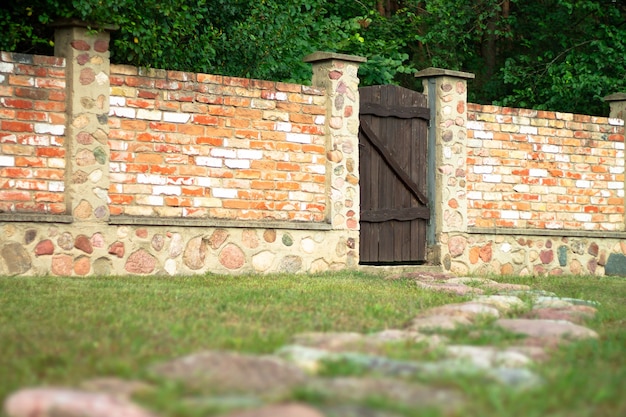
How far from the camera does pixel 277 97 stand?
33.1 feet

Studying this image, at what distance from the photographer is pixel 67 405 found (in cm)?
316

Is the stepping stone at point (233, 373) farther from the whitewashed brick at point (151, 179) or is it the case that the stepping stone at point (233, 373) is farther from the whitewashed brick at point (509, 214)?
the whitewashed brick at point (509, 214)

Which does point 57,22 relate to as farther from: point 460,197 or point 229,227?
point 460,197

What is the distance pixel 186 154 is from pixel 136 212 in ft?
2.49

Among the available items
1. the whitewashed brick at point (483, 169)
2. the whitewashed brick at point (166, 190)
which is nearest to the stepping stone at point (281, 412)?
the whitewashed brick at point (166, 190)

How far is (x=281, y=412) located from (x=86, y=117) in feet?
20.5

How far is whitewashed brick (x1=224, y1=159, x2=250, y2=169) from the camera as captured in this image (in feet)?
31.9

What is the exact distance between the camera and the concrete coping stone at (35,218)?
8414 mm

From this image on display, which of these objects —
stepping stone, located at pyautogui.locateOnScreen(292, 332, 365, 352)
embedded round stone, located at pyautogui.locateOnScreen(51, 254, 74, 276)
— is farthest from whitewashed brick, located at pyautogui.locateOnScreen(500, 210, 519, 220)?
stepping stone, located at pyautogui.locateOnScreen(292, 332, 365, 352)

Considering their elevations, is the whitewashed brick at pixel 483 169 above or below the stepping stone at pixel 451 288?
above

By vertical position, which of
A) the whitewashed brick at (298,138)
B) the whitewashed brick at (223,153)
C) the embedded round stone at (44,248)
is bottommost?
the embedded round stone at (44,248)

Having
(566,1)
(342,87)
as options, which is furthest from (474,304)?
(566,1)

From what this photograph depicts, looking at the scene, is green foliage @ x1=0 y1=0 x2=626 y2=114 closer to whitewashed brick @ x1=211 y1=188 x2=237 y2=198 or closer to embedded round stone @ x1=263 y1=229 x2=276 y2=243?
whitewashed brick @ x1=211 y1=188 x2=237 y2=198

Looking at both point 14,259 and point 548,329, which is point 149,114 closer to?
point 14,259
